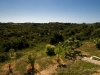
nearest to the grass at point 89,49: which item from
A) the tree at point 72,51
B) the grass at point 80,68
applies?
the tree at point 72,51

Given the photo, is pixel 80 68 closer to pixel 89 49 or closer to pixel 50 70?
pixel 50 70

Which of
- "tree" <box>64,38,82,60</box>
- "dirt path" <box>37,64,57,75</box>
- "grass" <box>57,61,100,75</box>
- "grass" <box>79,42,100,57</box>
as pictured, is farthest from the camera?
"grass" <box>79,42,100,57</box>

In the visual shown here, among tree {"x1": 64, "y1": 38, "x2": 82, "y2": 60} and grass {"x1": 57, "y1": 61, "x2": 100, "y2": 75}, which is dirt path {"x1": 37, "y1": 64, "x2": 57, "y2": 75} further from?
tree {"x1": 64, "y1": 38, "x2": 82, "y2": 60}

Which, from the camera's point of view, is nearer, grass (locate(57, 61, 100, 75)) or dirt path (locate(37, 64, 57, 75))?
grass (locate(57, 61, 100, 75))

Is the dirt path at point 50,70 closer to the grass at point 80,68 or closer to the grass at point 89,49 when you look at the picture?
the grass at point 80,68

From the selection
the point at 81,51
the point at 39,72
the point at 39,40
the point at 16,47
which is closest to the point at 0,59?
the point at 39,72

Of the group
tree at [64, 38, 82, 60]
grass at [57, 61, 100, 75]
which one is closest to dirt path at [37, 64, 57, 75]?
grass at [57, 61, 100, 75]

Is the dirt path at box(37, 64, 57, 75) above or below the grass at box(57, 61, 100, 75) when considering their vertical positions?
below

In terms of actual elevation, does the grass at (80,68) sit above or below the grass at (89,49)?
below

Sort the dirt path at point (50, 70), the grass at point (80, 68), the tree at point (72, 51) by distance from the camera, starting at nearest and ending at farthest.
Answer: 1. the grass at point (80, 68)
2. the dirt path at point (50, 70)
3. the tree at point (72, 51)

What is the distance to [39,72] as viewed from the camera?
22.4 metres

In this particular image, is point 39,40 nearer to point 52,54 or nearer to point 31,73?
point 52,54

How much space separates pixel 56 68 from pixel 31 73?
401 cm

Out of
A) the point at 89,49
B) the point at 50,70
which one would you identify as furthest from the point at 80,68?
the point at 89,49
